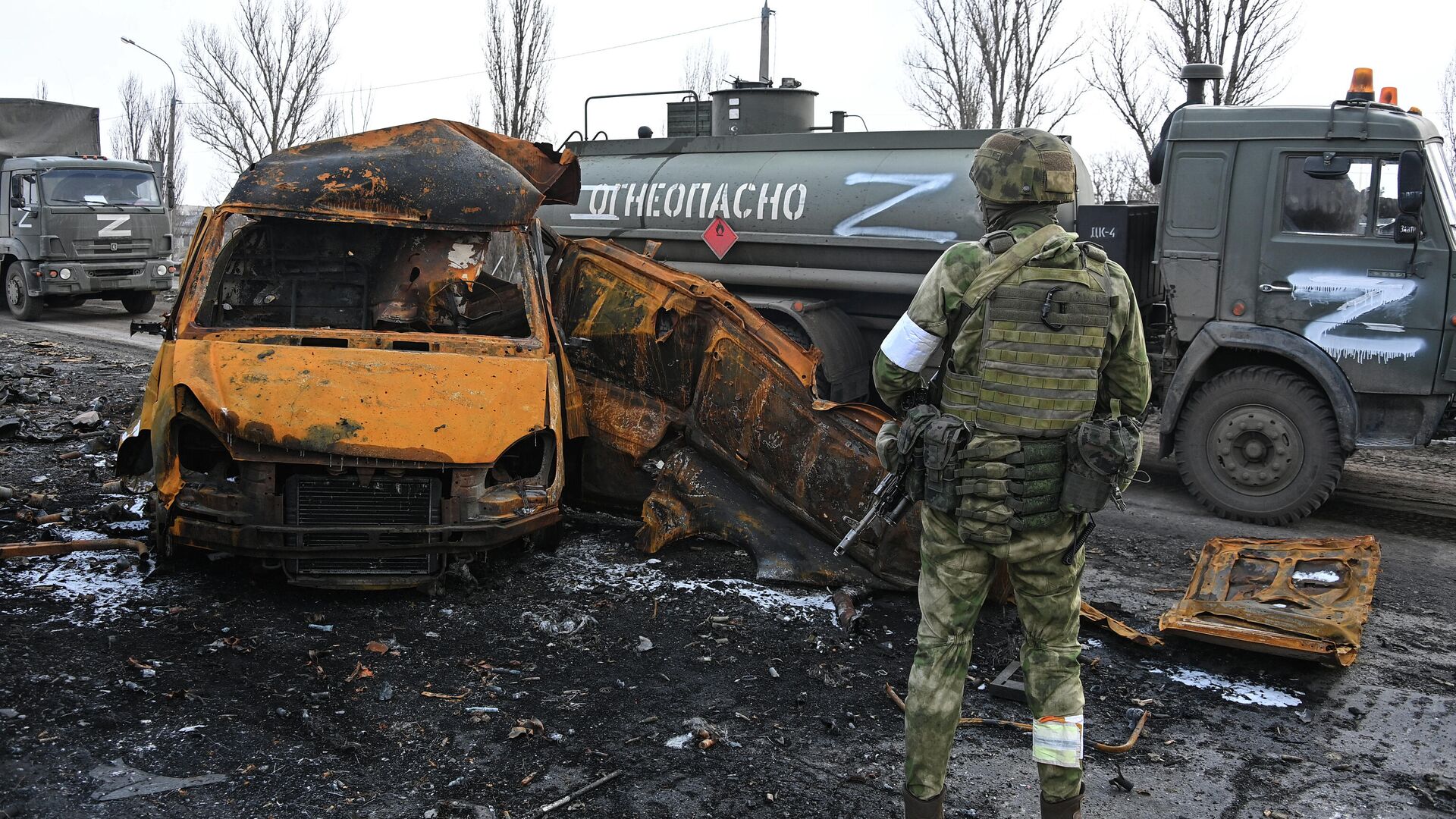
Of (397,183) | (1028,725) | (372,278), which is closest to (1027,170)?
(1028,725)

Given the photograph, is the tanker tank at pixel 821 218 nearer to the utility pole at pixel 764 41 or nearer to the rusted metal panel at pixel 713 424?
the rusted metal panel at pixel 713 424

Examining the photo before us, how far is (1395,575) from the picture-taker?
5656 millimetres

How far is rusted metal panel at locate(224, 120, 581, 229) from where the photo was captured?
5418 mm

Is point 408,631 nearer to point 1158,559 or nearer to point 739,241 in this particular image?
point 1158,559

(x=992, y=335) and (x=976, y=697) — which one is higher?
(x=992, y=335)

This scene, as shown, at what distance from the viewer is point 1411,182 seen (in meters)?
6.09

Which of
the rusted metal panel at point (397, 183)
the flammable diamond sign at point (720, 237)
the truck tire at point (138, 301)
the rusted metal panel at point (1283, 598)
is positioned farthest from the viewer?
the truck tire at point (138, 301)

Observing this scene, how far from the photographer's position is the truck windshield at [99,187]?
14.8 m

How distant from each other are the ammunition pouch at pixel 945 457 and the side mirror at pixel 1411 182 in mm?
4482

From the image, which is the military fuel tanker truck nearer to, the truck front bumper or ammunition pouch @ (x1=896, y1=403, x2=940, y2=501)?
ammunition pouch @ (x1=896, y1=403, x2=940, y2=501)

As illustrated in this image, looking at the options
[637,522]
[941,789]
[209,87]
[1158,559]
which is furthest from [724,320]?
[209,87]

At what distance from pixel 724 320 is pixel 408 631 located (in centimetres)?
218

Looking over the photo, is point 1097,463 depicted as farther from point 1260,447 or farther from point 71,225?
point 71,225

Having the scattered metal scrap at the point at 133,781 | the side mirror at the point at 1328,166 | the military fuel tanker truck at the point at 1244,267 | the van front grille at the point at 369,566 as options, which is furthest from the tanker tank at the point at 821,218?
the scattered metal scrap at the point at 133,781
